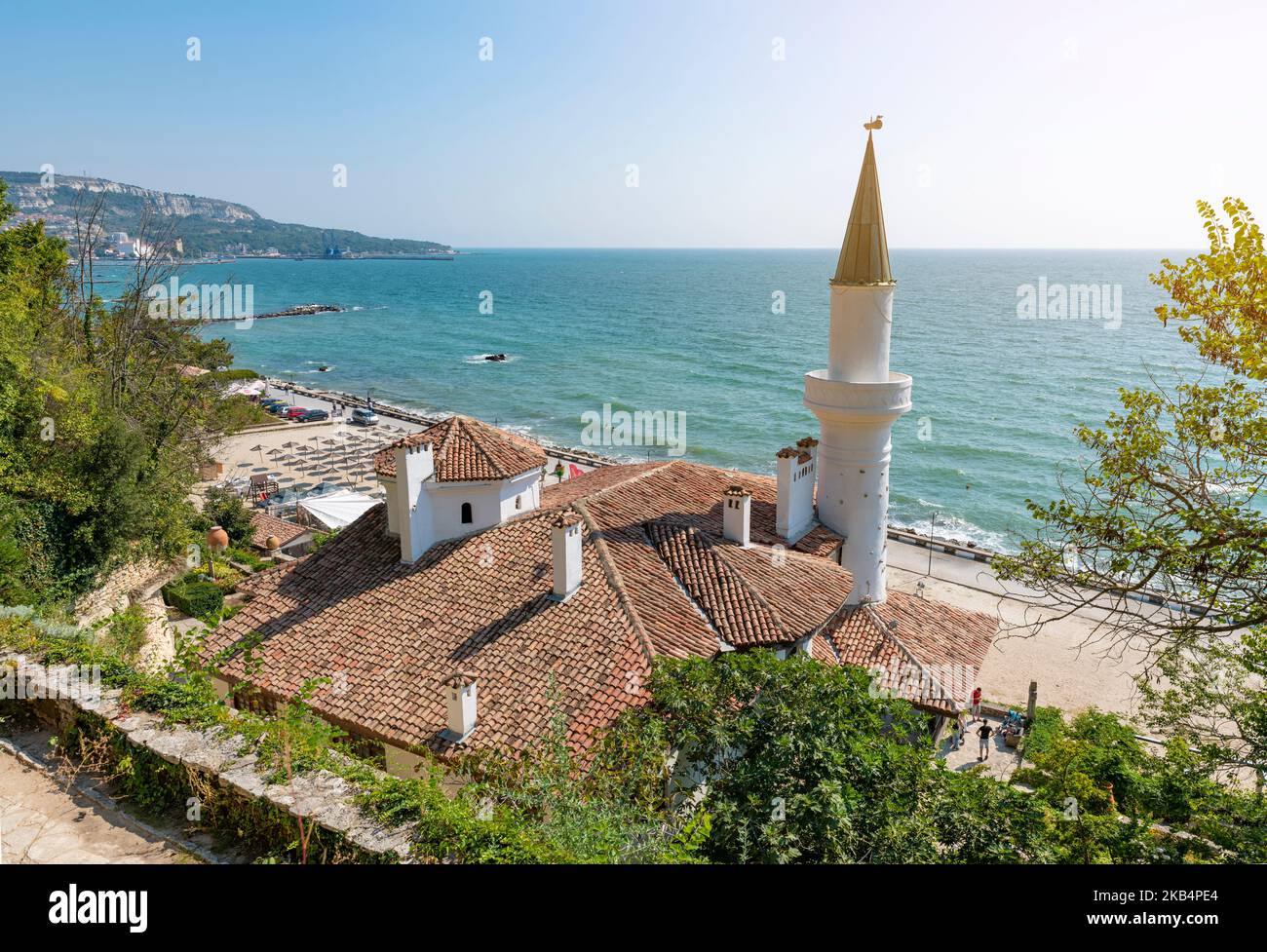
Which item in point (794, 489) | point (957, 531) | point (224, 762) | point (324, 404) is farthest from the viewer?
point (324, 404)

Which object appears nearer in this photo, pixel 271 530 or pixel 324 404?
pixel 271 530

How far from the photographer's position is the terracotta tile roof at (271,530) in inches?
1448

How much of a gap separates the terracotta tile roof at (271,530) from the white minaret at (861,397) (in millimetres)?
25542

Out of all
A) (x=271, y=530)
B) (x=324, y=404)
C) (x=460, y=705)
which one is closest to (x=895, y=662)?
(x=460, y=705)

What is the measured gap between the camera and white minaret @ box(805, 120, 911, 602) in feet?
73.9

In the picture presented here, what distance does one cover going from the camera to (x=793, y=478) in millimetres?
22016

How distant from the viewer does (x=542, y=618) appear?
54.5 ft

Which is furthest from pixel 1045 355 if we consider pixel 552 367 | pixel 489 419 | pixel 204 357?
pixel 204 357

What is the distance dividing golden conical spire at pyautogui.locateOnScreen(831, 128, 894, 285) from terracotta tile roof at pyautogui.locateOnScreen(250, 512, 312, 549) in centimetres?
Result: 2770

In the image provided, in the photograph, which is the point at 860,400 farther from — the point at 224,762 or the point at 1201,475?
the point at 224,762

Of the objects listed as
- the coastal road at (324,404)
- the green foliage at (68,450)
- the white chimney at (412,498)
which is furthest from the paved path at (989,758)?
the coastal road at (324,404)

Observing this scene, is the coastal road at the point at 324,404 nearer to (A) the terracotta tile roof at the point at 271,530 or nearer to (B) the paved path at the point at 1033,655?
(A) the terracotta tile roof at the point at 271,530

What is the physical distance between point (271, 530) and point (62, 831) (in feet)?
109
